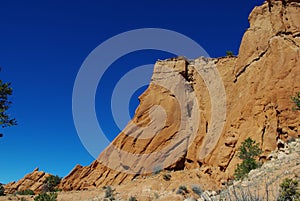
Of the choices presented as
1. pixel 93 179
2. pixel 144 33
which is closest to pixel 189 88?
pixel 144 33

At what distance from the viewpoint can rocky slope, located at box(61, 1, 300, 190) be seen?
97.3 ft

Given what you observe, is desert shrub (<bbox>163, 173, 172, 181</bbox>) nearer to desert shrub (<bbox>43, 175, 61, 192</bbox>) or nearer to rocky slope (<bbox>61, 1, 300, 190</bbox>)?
rocky slope (<bbox>61, 1, 300, 190</bbox>)

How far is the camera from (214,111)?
40.9 meters

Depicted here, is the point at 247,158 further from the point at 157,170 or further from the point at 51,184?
the point at 51,184

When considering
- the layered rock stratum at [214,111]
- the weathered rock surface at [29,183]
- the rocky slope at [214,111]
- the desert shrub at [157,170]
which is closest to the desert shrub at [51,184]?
the layered rock stratum at [214,111]

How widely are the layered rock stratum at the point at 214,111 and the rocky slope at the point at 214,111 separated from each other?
90 millimetres

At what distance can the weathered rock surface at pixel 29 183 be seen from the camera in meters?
55.6

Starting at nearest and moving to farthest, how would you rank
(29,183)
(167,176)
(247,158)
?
1. (247,158)
2. (167,176)
3. (29,183)

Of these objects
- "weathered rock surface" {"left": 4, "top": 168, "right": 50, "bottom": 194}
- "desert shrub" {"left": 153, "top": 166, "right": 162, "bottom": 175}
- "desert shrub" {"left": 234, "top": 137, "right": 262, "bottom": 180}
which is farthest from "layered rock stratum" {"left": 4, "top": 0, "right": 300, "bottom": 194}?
"weathered rock surface" {"left": 4, "top": 168, "right": 50, "bottom": 194}

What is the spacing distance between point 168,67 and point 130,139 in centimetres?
1337

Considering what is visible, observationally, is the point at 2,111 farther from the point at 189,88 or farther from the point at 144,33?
the point at 189,88

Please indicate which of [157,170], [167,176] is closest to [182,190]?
[167,176]

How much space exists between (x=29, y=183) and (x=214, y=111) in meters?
38.6

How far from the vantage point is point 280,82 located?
1168 inches
